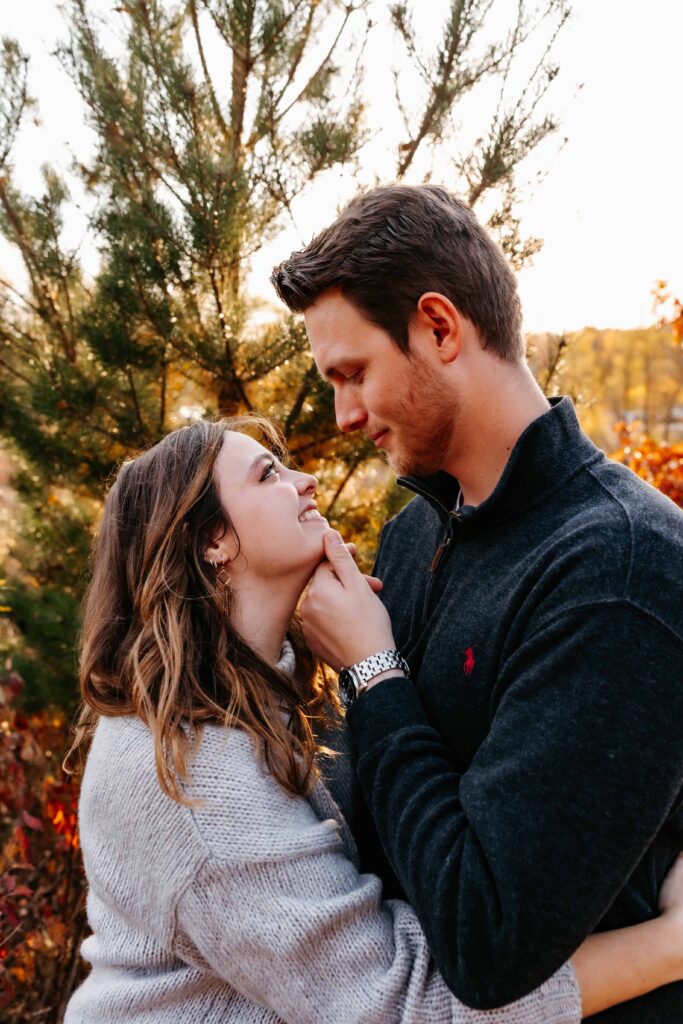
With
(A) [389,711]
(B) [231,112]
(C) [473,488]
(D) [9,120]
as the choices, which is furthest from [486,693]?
(D) [9,120]

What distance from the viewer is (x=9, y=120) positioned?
10.6ft

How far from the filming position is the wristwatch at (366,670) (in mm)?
1649

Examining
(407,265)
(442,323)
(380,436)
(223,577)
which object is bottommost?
(223,577)

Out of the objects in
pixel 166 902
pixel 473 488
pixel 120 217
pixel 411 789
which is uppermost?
pixel 120 217

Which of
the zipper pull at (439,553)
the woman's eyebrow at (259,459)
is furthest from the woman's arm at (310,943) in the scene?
the woman's eyebrow at (259,459)

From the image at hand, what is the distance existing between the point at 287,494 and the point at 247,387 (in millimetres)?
1280

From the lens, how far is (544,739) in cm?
131

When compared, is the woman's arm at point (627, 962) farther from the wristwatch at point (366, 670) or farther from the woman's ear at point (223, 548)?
the woman's ear at point (223, 548)

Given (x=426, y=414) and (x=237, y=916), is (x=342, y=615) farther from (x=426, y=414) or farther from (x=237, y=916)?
(x=237, y=916)

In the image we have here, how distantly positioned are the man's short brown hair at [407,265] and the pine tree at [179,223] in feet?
3.48

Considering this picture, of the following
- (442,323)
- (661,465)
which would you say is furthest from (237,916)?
(661,465)

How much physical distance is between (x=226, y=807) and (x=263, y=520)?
0.71 metres

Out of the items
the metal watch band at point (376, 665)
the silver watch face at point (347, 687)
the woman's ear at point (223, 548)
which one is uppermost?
the woman's ear at point (223, 548)

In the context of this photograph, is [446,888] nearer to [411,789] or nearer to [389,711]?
[411,789]
